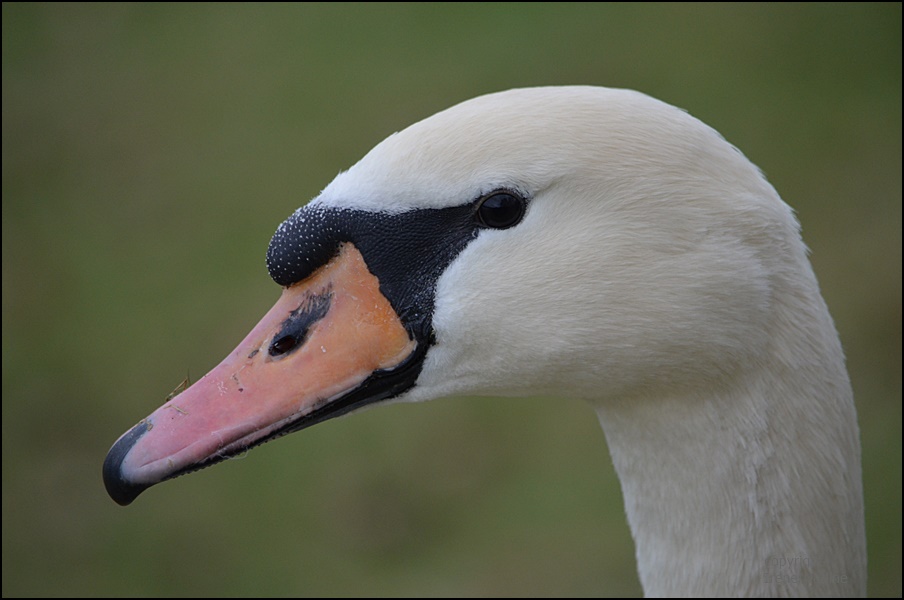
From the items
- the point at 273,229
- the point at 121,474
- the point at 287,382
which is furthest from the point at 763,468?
the point at 273,229

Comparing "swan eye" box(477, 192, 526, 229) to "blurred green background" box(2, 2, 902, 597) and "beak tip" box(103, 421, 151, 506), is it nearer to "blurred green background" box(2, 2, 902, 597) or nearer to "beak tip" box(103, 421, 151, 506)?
"beak tip" box(103, 421, 151, 506)

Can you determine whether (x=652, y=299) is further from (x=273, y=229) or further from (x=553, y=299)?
(x=273, y=229)

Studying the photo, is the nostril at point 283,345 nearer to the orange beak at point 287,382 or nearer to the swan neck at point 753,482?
the orange beak at point 287,382

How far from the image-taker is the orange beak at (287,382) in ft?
4.54

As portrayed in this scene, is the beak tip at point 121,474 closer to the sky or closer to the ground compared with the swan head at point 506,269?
closer to the ground

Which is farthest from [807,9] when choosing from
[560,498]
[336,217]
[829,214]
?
[336,217]

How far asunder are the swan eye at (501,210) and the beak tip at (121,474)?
0.63m

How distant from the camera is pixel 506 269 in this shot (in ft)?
4.64

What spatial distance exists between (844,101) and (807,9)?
2.93 feet

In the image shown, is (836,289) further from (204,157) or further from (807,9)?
(204,157)

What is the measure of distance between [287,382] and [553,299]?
44 centimetres

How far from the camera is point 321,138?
5.52 m

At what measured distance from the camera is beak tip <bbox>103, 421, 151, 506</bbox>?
4.54 ft

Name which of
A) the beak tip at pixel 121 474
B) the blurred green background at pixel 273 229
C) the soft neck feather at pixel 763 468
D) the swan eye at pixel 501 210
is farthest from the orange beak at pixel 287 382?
the blurred green background at pixel 273 229
